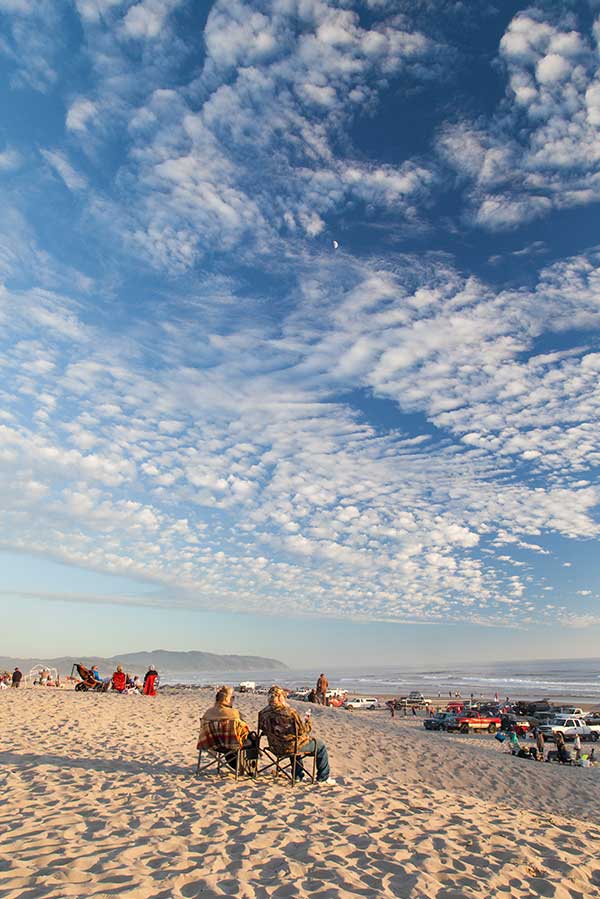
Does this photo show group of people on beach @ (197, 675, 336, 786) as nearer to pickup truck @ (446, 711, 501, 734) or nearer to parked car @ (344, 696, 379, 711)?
pickup truck @ (446, 711, 501, 734)

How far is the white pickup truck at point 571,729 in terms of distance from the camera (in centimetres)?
2831

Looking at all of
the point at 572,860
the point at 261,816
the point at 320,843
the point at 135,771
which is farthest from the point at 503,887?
the point at 135,771

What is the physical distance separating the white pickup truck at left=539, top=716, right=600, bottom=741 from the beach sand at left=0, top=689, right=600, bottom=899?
20084 mm

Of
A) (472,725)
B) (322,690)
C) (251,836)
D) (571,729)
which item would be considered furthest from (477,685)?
(251,836)

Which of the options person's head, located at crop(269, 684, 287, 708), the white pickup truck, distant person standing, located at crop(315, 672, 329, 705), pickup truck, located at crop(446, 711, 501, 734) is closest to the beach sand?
person's head, located at crop(269, 684, 287, 708)

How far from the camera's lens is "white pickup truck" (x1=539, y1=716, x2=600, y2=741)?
28312mm

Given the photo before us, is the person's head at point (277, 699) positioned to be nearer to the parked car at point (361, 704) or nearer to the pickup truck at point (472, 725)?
the pickup truck at point (472, 725)

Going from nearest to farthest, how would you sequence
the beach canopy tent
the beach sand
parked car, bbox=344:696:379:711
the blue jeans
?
the beach sand < the blue jeans < the beach canopy tent < parked car, bbox=344:696:379:711

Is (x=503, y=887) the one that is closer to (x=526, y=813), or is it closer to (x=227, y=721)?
(x=526, y=813)

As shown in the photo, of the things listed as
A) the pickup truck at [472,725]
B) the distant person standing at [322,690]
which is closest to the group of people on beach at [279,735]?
the distant person standing at [322,690]

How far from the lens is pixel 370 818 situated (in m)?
6.32

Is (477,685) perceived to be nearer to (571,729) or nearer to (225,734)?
(571,729)

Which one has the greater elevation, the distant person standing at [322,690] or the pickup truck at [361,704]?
the distant person standing at [322,690]

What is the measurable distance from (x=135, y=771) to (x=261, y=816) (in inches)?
126
